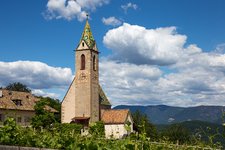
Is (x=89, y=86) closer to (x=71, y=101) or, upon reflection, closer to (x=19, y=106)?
(x=71, y=101)

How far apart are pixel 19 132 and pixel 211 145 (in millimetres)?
3427

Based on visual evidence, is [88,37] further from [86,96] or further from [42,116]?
[42,116]

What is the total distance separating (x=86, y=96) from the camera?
70062 millimetres

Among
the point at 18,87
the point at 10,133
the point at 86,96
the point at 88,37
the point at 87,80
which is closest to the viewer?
the point at 10,133

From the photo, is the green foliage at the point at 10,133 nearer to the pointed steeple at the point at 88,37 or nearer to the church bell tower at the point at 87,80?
the church bell tower at the point at 87,80

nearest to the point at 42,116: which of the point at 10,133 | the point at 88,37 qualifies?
the point at 88,37

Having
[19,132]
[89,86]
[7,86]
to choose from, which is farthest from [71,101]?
[19,132]

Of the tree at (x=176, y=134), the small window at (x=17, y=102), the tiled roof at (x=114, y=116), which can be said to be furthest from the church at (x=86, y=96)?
the tree at (x=176, y=134)

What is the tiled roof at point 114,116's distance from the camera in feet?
231

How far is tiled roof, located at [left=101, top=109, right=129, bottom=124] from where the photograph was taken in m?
70.3

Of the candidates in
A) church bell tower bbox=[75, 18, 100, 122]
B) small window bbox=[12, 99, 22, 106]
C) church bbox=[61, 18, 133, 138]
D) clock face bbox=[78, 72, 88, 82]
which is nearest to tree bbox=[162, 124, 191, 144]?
church bbox=[61, 18, 133, 138]

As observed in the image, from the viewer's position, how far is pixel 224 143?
4953 mm

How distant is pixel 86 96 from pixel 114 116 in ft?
21.2

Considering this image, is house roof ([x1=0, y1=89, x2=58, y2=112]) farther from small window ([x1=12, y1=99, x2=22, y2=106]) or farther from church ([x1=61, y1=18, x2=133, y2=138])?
church ([x1=61, y1=18, x2=133, y2=138])
